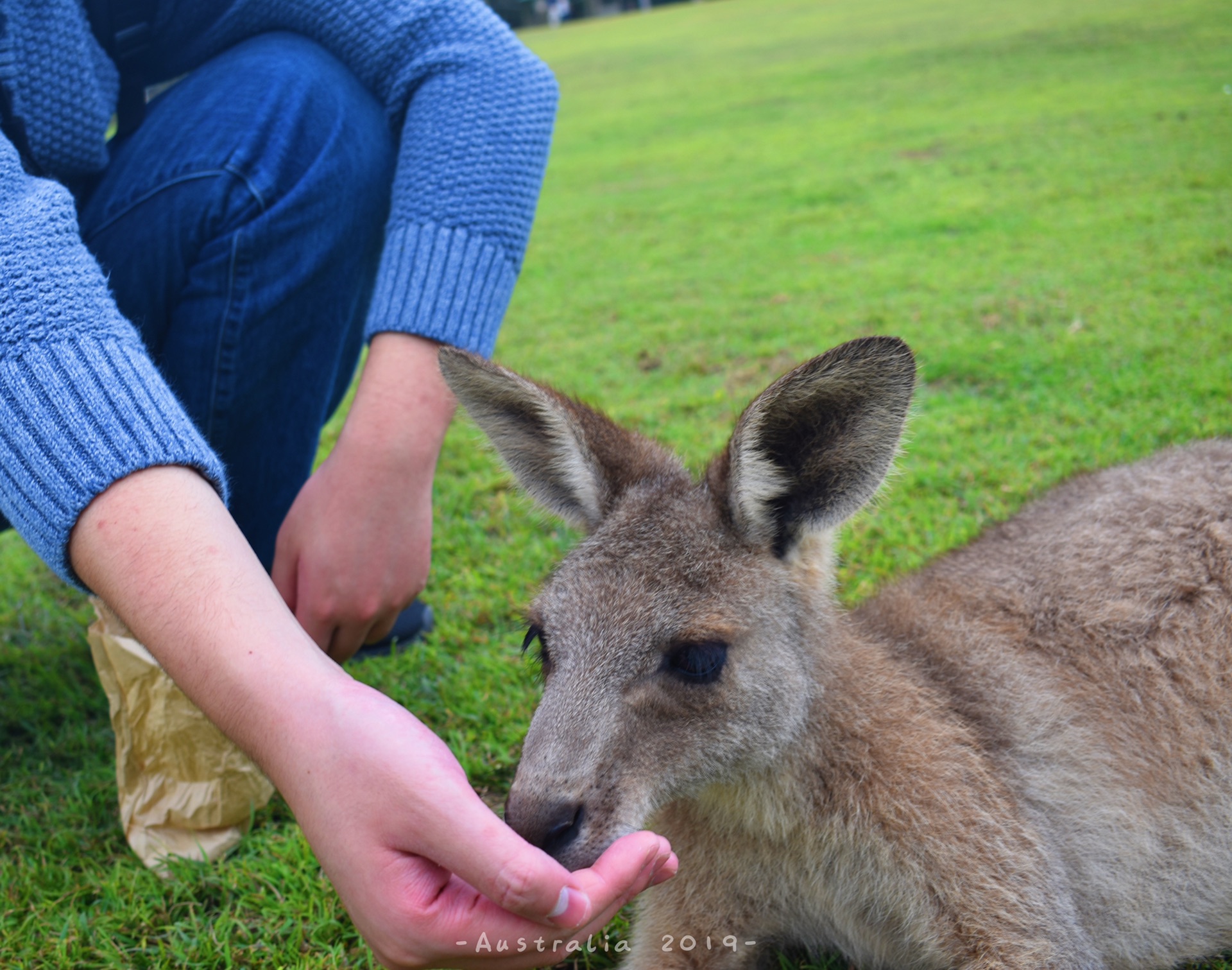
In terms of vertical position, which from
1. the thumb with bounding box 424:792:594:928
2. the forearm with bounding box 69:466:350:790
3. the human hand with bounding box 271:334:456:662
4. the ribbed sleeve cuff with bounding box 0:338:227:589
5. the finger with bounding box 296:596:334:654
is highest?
the ribbed sleeve cuff with bounding box 0:338:227:589

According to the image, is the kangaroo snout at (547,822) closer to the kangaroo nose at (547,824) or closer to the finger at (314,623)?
the kangaroo nose at (547,824)

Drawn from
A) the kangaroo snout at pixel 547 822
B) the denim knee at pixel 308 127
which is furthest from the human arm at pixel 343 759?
the denim knee at pixel 308 127

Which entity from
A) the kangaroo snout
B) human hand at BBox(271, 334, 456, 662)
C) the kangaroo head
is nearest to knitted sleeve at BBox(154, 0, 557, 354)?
human hand at BBox(271, 334, 456, 662)

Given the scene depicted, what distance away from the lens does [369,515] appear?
6.86ft

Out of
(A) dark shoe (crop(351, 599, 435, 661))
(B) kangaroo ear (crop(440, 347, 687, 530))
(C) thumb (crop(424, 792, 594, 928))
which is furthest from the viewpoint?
(A) dark shoe (crop(351, 599, 435, 661))

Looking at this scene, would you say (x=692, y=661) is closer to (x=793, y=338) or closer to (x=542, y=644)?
(x=542, y=644)

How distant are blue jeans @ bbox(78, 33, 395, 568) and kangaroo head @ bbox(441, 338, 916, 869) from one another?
2.80 feet

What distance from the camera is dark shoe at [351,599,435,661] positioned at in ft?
9.93

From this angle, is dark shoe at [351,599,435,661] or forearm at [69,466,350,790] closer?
forearm at [69,466,350,790]

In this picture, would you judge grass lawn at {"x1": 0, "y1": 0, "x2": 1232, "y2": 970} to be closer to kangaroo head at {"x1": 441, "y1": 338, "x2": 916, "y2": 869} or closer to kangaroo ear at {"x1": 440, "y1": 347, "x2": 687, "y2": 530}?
kangaroo head at {"x1": 441, "y1": 338, "x2": 916, "y2": 869}

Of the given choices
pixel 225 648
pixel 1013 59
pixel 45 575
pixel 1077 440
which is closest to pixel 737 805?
pixel 225 648

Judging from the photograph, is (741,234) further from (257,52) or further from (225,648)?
(225,648)

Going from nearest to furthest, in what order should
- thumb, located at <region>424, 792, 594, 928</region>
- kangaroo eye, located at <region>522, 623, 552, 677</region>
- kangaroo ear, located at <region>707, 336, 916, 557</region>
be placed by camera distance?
1. thumb, located at <region>424, 792, 594, 928</region>
2. kangaroo ear, located at <region>707, 336, 916, 557</region>
3. kangaroo eye, located at <region>522, 623, 552, 677</region>

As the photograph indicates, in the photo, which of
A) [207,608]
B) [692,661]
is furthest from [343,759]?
[692,661]
